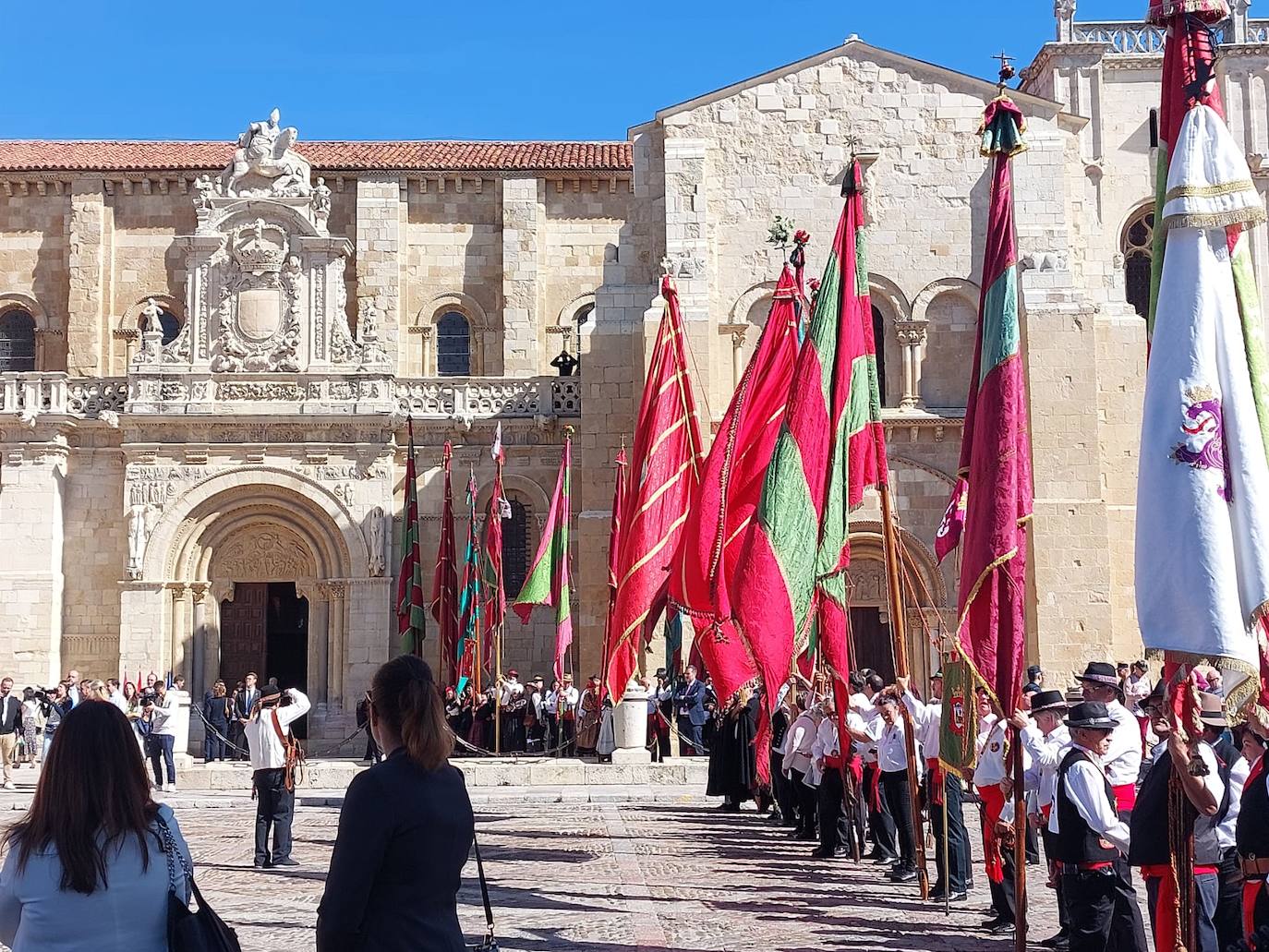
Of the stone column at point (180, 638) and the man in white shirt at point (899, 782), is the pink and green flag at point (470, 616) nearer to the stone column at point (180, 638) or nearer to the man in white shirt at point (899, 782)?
the stone column at point (180, 638)

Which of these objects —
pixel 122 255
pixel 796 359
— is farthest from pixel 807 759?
pixel 122 255

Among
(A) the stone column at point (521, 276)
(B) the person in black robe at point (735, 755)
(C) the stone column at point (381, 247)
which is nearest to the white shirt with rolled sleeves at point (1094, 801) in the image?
(B) the person in black robe at point (735, 755)

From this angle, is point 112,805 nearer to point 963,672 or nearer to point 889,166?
point 963,672

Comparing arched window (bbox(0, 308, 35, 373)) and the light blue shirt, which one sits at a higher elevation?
arched window (bbox(0, 308, 35, 373))

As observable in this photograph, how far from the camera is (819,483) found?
12719mm

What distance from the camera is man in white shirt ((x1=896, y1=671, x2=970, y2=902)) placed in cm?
1147

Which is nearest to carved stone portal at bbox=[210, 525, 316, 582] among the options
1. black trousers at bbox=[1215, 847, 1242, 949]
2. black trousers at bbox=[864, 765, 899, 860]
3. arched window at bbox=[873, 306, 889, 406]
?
arched window at bbox=[873, 306, 889, 406]

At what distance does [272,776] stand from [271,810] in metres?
0.33

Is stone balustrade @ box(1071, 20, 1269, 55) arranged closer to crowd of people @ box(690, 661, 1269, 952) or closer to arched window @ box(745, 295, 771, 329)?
arched window @ box(745, 295, 771, 329)

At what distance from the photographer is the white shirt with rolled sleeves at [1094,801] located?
757cm

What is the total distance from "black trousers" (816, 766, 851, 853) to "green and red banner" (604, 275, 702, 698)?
7.80 ft

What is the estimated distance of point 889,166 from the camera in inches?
1113

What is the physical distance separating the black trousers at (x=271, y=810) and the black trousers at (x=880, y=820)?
5.23 meters

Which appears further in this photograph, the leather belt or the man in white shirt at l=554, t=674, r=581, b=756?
the man in white shirt at l=554, t=674, r=581, b=756
